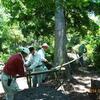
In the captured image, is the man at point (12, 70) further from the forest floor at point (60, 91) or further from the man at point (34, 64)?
the man at point (34, 64)

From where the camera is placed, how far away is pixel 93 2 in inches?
796

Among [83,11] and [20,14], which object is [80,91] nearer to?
[83,11]

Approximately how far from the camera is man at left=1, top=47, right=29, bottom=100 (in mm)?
8422

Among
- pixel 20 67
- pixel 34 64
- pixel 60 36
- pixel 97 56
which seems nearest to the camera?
pixel 20 67

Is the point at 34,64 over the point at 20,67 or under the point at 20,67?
over

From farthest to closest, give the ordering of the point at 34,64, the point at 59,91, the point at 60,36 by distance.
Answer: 1. the point at 60,36
2. the point at 34,64
3. the point at 59,91

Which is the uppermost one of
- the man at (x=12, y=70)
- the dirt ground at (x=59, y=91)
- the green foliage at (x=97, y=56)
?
the green foliage at (x=97, y=56)

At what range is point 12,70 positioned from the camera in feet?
28.0

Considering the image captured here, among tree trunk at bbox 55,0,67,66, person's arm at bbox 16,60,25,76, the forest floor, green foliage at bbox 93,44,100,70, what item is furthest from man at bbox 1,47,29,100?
green foliage at bbox 93,44,100,70

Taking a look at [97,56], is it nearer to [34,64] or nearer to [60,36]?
[60,36]

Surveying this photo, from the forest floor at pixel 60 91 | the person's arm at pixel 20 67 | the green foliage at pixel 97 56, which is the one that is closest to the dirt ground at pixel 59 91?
the forest floor at pixel 60 91

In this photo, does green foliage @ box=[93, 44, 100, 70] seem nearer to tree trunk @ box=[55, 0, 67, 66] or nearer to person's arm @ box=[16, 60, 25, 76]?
tree trunk @ box=[55, 0, 67, 66]

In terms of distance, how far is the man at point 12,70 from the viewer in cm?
842

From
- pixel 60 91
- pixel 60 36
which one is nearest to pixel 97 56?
pixel 60 36
